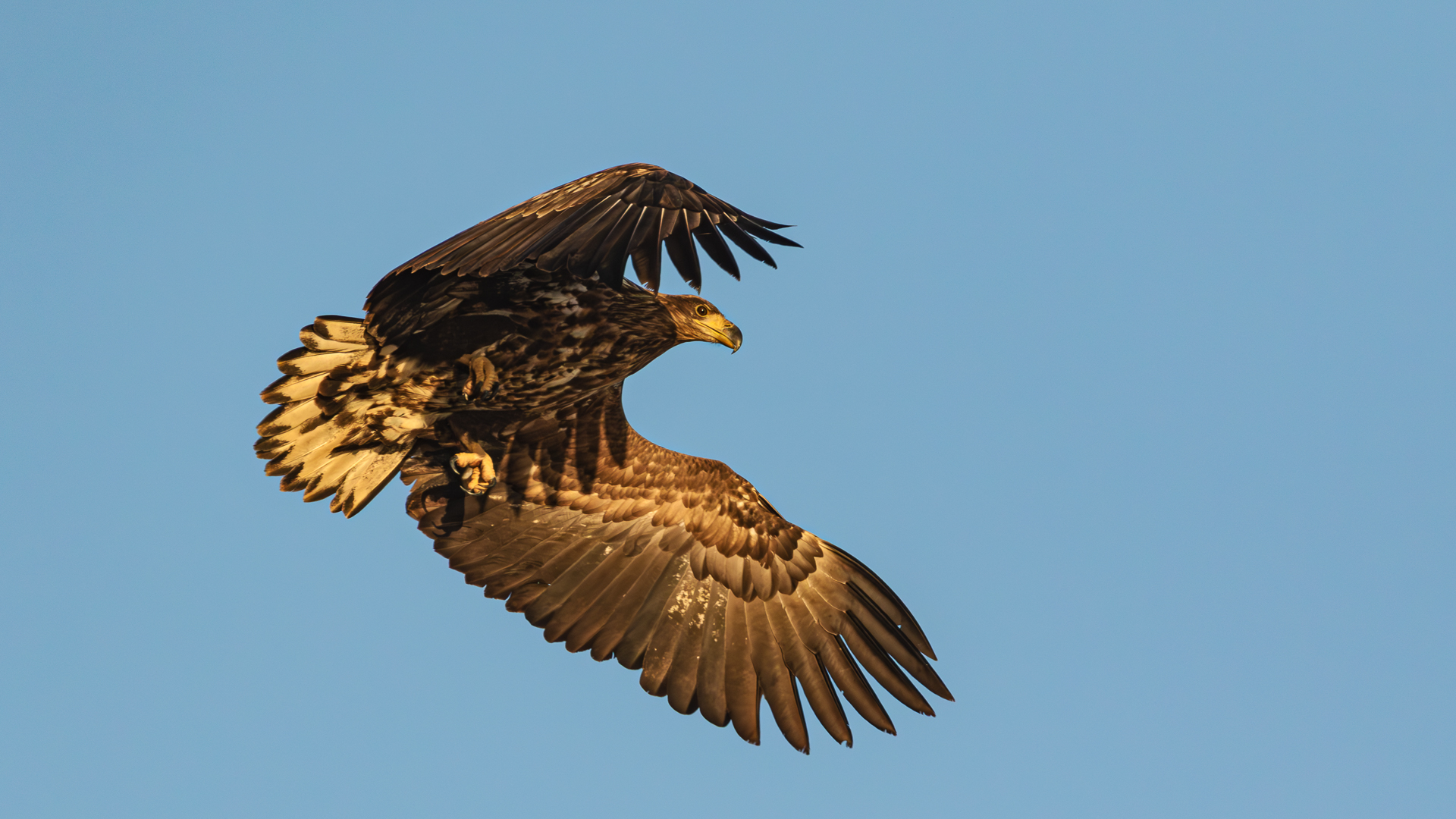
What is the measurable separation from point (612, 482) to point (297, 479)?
2.23 metres

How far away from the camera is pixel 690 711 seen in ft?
31.5

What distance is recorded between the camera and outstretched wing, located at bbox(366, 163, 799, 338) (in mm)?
7062

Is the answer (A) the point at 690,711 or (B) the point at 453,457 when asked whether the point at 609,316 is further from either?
(A) the point at 690,711

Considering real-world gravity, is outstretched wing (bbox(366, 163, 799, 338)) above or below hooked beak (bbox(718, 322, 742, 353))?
below

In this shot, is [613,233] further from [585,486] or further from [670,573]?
[670,573]

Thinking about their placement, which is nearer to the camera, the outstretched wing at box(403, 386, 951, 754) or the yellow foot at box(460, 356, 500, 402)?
the yellow foot at box(460, 356, 500, 402)

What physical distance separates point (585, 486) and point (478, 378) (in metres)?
1.62

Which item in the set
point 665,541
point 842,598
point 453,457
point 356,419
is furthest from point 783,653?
point 356,419

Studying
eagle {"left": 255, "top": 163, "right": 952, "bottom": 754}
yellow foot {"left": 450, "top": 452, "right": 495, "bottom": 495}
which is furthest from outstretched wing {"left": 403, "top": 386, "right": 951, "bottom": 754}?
yellow foot {"left": 450, "top": 452, "right": 495, "bottom": 495}

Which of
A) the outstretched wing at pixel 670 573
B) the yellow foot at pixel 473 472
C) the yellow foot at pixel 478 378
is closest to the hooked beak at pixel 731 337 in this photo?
the outstretched wing at pixel 670 573

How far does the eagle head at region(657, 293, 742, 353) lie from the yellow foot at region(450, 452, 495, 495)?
5.36ft

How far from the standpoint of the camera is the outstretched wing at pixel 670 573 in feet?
31.7

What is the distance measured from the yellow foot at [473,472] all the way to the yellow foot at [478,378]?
0.76 m

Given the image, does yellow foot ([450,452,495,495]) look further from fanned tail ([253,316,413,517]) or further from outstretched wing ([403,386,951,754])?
fanned tail ([253,316,413,517])
